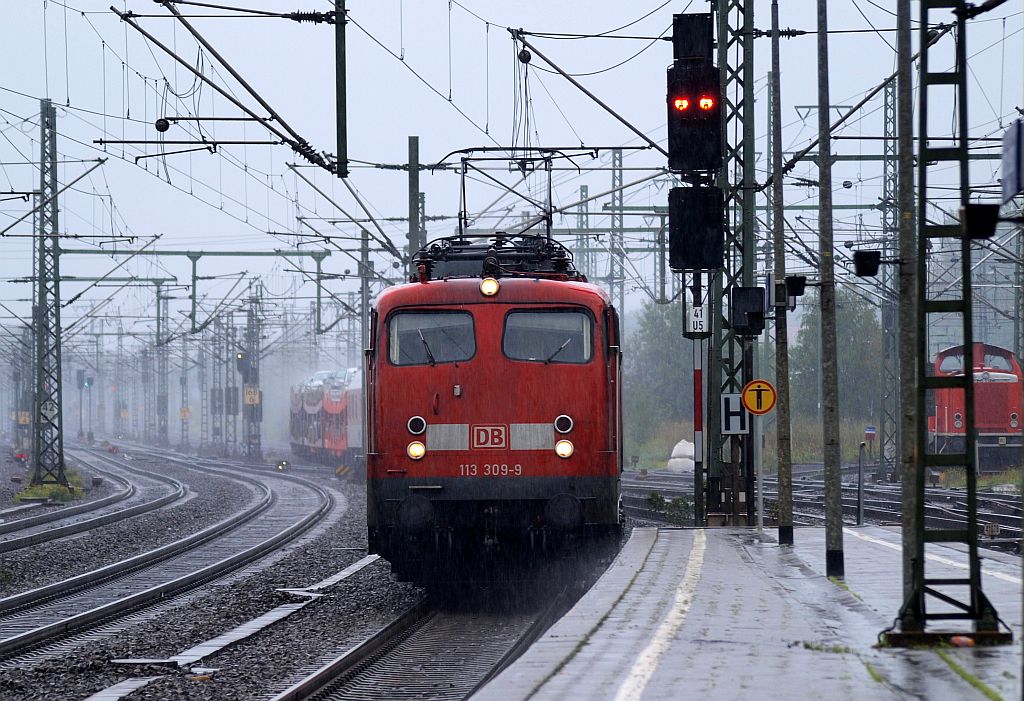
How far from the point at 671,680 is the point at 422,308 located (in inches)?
293

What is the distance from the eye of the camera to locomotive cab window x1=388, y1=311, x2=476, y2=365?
46.9 ft

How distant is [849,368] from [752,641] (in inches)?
2007

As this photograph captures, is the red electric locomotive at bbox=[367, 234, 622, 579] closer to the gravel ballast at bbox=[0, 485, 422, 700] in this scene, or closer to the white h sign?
the gravel ballast at bbox=[0, 485, 422, 700]

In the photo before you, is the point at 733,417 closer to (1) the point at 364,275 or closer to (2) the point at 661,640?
(2) the point at 661,640

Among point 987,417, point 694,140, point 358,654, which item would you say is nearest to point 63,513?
point 694,140

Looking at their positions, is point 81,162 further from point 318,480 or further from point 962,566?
point 962,566

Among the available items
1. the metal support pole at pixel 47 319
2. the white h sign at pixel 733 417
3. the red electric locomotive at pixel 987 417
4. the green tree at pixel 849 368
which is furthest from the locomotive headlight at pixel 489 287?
the green tree at pixel 849 368

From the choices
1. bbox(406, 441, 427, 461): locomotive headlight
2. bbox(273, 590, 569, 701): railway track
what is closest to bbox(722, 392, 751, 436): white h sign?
bbox(273, 590, 569, 701): railway track

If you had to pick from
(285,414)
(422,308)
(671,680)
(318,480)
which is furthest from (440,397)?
(285,414)

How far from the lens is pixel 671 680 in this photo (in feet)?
24.7

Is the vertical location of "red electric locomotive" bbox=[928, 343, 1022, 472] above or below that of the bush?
above

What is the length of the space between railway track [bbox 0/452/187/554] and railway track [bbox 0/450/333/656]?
244 cm

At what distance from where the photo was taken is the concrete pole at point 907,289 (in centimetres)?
902

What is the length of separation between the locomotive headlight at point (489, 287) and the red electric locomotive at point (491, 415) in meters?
0.01
